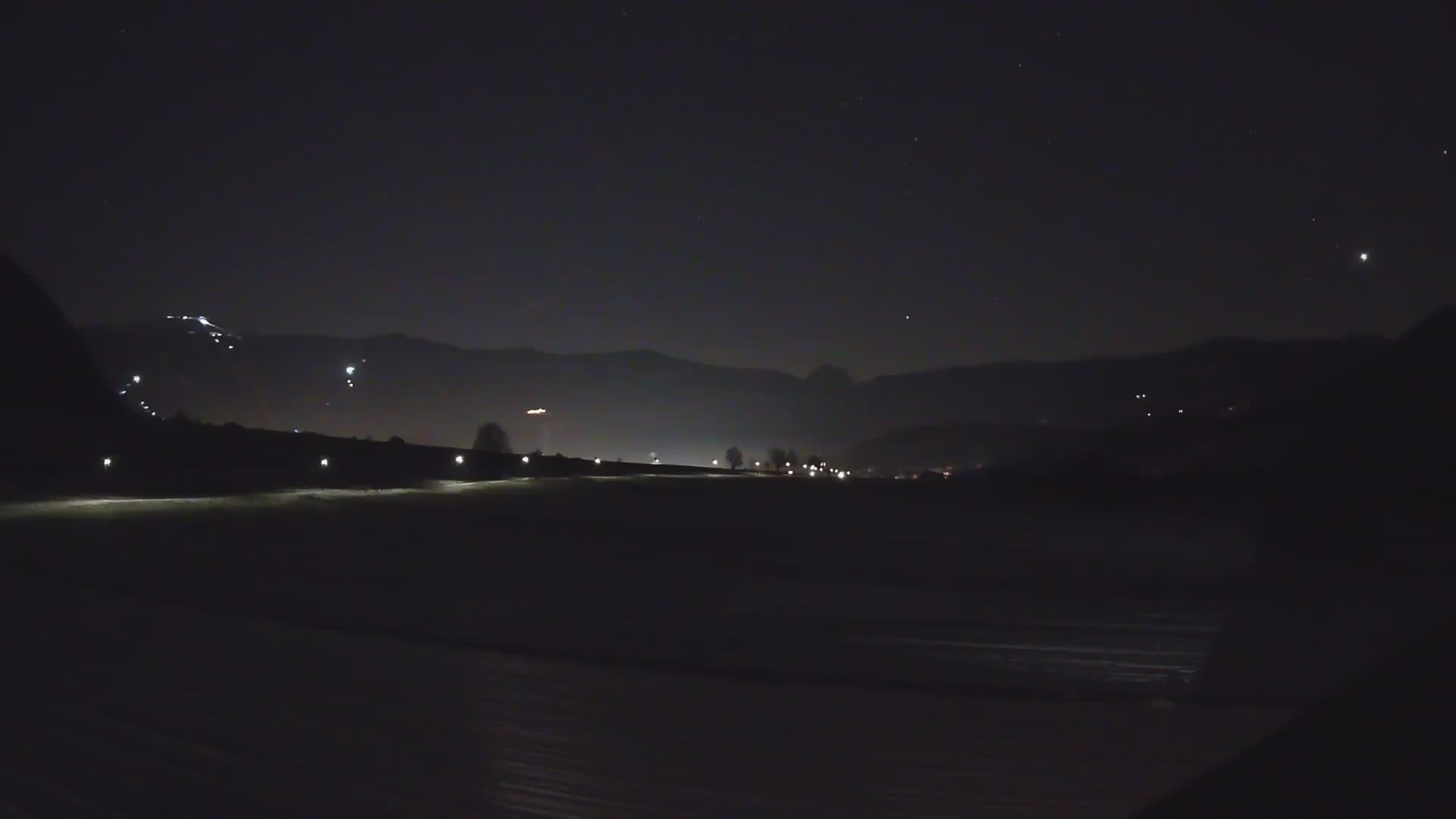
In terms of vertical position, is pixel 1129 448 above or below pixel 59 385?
below

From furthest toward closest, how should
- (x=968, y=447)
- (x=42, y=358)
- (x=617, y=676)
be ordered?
(x=42, y=358)
(x=968, y=447)
(x=617, y=676)

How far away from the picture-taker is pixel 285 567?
12938 mm

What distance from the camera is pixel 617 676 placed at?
25.8 ft

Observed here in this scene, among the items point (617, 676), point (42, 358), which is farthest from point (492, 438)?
point (617, 676)

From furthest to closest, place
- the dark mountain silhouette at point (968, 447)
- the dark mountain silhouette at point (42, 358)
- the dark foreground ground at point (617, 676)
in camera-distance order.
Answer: the dark mountain silhouette at point (42, 358), the dark mountain silhouette at point (968, 447), the dark foreground ground at point (617, 676)

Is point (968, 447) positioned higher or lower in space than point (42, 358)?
lower

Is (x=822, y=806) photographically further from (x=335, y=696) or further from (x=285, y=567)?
(x=285, y=567)

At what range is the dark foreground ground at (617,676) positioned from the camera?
540cm

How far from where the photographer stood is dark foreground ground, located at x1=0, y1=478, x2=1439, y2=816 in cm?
540

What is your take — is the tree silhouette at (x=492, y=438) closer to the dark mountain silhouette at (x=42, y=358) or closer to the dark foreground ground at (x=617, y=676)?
the dark mountain silhouette at (x=42, y=358)

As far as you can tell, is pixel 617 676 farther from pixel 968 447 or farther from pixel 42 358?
pixel 42 358

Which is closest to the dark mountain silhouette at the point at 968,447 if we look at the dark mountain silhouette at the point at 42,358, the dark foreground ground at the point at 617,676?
the dark foreground ground at the point at 617,676

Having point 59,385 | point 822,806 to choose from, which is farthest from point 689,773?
point 59,385

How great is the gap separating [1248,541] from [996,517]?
20.0 feet
